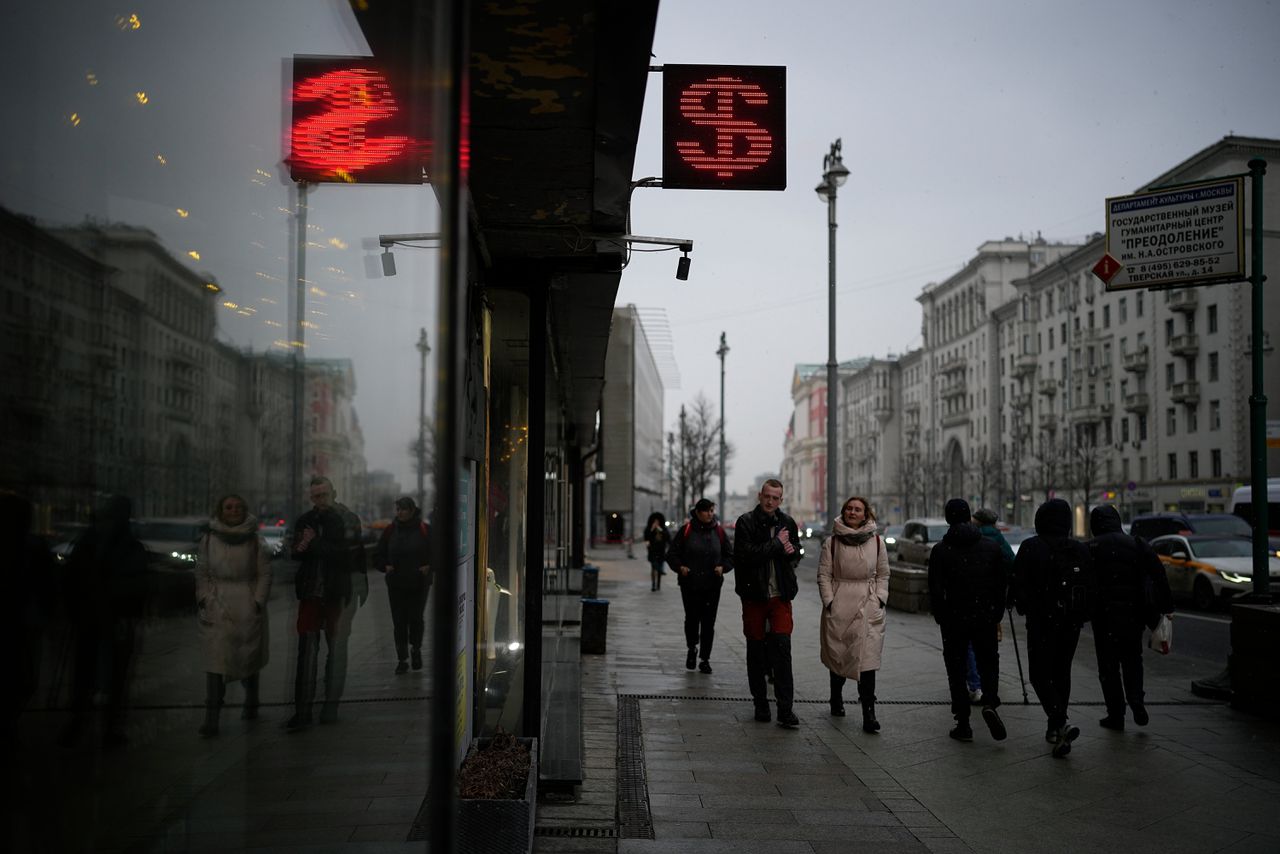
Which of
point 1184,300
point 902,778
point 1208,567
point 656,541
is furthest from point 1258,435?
point 1184,300

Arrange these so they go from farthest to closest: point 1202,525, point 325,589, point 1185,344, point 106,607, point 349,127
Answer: point 1185,344
point 1202,525
point 349,127
point 325,589
point 106,607

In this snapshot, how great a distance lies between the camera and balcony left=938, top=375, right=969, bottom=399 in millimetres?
100812

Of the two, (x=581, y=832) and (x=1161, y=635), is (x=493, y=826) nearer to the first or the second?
(x=581, y=832)

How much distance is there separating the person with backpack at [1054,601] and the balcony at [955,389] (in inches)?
3763

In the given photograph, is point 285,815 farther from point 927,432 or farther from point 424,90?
point 927,432

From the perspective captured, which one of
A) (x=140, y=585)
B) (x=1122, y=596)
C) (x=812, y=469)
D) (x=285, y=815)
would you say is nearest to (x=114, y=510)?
(x=140, y=585)

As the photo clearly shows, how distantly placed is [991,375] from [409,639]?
311 feet

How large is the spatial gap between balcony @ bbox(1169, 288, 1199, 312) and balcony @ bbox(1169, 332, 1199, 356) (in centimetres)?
137

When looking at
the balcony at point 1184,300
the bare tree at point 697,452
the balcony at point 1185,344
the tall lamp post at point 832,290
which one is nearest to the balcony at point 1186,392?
the balcony at point 1185,344

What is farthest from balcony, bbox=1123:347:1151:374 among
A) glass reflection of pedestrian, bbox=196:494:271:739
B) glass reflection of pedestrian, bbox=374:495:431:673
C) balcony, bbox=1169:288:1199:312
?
glass reflection of pedestrian, bbox=196:494:271:739

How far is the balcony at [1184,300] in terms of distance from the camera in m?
57.7

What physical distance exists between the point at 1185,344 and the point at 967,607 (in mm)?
56669

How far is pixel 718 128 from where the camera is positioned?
17.1ft

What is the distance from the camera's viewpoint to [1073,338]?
241ft
